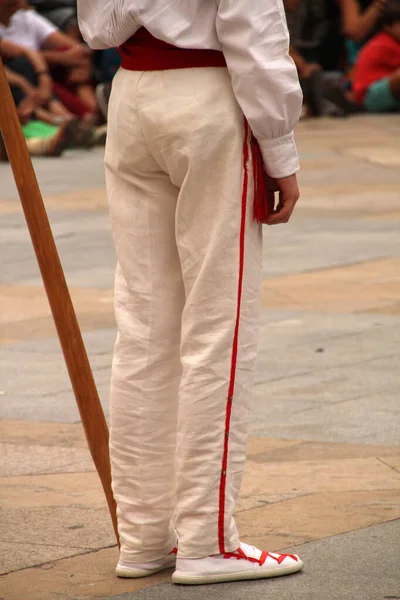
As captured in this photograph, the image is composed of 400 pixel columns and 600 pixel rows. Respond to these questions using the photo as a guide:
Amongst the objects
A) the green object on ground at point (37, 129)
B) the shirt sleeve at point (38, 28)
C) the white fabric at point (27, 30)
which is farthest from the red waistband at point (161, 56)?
the shirt sleeve at point (38, 28)

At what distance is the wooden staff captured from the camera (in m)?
3.45

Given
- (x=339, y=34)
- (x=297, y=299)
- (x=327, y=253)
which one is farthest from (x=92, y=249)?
(x=339, y=34)

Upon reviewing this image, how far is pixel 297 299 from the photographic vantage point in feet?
24.3

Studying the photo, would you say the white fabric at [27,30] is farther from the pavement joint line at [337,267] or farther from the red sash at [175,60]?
the red sash at [175,60]

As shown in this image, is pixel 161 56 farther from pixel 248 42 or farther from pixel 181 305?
pixel 181 305

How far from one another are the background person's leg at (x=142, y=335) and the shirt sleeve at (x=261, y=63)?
0.29m

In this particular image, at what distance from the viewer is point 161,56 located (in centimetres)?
332

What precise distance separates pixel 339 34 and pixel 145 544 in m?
18.4

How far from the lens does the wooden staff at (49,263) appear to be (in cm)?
345

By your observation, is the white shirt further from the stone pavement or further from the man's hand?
the stone pavement

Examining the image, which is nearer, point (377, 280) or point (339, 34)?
point (377, 280)

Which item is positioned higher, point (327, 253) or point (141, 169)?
point (141, 169)

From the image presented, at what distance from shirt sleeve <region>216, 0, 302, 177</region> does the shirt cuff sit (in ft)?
0.05

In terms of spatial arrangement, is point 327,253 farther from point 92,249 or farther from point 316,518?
point 316,518
